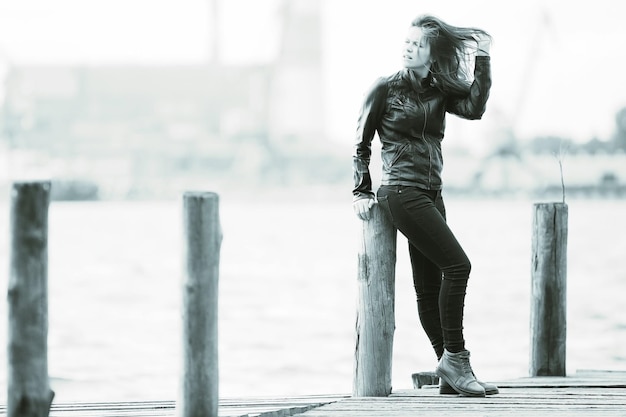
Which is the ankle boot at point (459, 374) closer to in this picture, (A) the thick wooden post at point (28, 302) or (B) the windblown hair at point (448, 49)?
(B) the windblown hair at point (448, 49)

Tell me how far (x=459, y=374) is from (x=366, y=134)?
1.03m

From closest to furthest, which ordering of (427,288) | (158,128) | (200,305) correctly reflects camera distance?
(200,305), (427,288), (158,128)

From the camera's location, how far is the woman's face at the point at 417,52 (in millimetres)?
4289

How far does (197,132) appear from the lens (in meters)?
125

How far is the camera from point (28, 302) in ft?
11.0

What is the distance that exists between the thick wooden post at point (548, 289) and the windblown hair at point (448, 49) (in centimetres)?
99

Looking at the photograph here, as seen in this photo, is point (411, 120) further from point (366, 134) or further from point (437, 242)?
point (437, 242)

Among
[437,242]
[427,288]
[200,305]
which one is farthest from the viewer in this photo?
[427,288]

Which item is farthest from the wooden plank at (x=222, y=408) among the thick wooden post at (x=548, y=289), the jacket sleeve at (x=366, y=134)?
the thick wooden post at (x=548, y=289)

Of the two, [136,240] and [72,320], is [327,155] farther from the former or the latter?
[72,320]

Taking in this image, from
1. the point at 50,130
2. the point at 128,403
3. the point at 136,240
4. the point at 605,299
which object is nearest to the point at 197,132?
the point at 50,130

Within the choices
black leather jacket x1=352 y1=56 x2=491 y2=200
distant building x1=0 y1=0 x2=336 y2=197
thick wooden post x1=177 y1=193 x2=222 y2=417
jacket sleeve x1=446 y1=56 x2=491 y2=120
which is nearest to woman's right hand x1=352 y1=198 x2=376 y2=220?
black leather jacket x1=352 y1=56 x2=491 y2=200

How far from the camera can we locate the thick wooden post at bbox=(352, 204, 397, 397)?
14.5 ft

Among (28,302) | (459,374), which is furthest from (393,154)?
(28,302)
